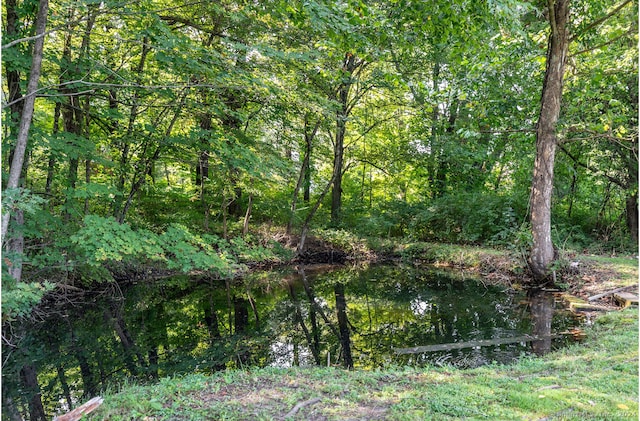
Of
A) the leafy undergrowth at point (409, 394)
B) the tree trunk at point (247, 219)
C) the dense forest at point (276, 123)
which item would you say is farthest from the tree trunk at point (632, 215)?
the tree trunk at point (247, 219)

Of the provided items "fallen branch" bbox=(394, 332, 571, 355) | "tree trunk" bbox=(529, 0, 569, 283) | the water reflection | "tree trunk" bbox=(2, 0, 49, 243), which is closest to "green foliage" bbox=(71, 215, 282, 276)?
"tree trunk" bbox=(2, 0, 49, 243)

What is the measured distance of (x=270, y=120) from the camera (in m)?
9.69

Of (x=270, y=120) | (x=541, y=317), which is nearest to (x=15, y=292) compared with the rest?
(x=270, y=120)

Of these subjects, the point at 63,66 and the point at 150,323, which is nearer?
the point at 63,66

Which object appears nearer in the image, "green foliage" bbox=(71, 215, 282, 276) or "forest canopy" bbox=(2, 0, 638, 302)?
"forest canopy" bbox=(2, 0, 638, 302)

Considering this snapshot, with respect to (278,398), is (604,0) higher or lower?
higher

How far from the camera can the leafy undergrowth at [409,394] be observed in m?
3.04

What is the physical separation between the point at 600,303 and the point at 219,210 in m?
10.7

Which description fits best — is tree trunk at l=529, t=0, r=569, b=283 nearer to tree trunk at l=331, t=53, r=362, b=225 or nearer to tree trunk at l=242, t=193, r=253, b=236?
tree trunk at l=331, t=53, r=362, b=225

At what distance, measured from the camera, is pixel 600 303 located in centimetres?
711

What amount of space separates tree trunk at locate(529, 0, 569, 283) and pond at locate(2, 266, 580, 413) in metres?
1.04

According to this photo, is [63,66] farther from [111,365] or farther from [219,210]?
[219,210]

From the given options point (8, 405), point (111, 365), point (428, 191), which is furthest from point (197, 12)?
point (428, 191)

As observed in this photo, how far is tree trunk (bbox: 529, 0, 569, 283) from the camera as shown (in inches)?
304
